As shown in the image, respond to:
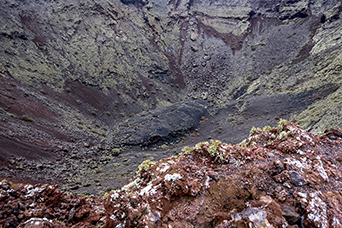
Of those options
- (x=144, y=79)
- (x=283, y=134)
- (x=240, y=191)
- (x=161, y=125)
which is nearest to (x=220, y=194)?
(x=240, y=191)

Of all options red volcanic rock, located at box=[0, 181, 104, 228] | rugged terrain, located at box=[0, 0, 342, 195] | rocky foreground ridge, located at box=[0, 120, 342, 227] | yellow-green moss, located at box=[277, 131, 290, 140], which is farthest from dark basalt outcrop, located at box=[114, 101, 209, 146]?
yellow-green moss, located at box=[277, 131, 290, 140]

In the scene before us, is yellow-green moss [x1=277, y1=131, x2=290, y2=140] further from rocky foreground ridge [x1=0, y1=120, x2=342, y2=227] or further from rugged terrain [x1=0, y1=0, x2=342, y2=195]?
rugged terrain [x1=0, y1=0, x2=342, y2=195]

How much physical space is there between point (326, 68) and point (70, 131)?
42.4m

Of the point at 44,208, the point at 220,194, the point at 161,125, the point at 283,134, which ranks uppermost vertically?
the point at 283,134

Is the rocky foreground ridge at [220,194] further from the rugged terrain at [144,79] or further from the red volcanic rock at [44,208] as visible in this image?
the rugged terrain at [144,79]

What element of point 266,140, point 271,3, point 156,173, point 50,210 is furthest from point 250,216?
point 271,3

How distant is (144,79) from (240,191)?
4305cm

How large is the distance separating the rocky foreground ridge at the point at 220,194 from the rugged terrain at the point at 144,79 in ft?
35.0

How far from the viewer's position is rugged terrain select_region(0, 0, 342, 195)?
20000mm

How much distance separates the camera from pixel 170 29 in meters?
63.2

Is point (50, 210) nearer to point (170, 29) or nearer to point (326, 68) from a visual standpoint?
point (326, 68)

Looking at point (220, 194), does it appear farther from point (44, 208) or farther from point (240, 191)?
point (44, 208)

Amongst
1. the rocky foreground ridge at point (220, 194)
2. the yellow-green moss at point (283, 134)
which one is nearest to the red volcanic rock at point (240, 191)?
the rocky foreground ridge at point (220, 194)

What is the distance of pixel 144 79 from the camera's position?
4553 cm
